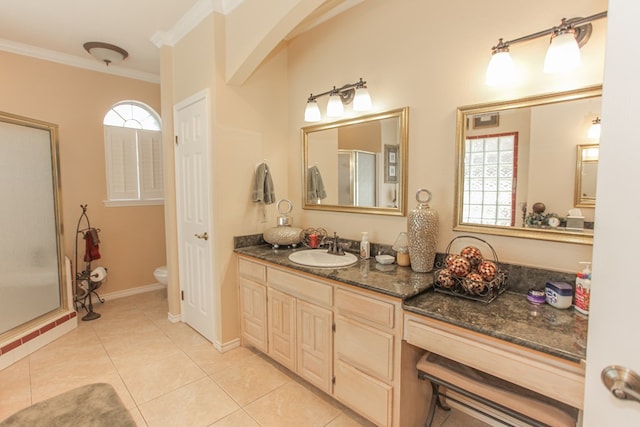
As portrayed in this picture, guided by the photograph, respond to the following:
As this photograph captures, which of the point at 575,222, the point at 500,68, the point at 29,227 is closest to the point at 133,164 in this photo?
the point at 29,227

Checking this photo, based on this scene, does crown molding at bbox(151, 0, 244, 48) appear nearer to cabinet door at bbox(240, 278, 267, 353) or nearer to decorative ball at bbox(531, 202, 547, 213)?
cabinet door at bbox(240, 278, 267, 353)

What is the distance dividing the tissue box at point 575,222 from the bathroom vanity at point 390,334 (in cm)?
41

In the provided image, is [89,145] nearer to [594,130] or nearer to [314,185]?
[314,185]

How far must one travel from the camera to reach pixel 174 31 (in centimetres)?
286

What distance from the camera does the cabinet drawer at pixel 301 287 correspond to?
1.94m

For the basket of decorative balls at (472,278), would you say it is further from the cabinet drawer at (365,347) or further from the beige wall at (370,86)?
the cabinet drawer at (365,347)

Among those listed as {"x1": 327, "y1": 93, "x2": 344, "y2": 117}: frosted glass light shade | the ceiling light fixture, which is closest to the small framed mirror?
{"x1": 327, "y1": 93, "x2": 344, "y2": 117}: frosted glass light shade

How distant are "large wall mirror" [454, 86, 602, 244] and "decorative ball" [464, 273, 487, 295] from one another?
374mm

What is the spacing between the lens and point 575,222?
1535mm

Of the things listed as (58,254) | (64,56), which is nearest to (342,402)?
(58,254)

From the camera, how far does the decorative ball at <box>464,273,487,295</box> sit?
60.4 inches

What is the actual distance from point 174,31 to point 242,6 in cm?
90

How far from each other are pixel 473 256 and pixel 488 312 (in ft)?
1.17

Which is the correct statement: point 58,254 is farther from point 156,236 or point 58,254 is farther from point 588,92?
point 588,92
